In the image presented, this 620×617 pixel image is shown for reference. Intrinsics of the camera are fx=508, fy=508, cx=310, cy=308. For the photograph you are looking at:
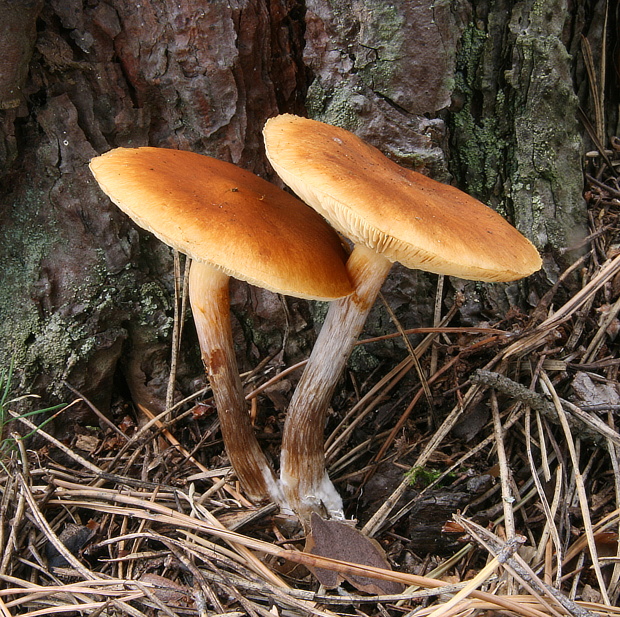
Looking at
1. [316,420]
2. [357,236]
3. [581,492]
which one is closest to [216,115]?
[357,236]

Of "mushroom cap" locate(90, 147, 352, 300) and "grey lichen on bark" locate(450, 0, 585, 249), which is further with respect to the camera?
"grey lichen on bark" locate(450, 0, 585, 249)

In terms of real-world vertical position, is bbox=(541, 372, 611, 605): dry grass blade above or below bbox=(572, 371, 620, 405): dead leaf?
below

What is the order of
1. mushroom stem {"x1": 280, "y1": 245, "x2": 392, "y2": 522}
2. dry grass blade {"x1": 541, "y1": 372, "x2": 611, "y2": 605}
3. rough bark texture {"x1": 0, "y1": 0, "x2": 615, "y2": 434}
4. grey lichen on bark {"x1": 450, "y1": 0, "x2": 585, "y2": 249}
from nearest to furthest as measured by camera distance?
dry grass blade {"x1": 541, "y1": 372, "x2": 611, "y2": 605}, mushroom stem {"x1": 280, "y1": 245, "x2": 392, "y2": 522}, rough bark texture {"x1": 0, "y1": 0, "x2": 615, "y2": 434}, grey lichen on bark {"x1": 450, "y1": 0, "x2": 585, "y2": 249}

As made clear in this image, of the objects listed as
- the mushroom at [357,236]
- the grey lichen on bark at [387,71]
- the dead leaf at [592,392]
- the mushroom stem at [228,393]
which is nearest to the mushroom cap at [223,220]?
the mushroom at [357,236]

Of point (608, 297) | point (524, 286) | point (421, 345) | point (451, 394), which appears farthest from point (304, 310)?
point (608, 297)

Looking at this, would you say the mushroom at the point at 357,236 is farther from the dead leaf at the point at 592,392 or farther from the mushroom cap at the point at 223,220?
the dead leaf at the point at 592,392

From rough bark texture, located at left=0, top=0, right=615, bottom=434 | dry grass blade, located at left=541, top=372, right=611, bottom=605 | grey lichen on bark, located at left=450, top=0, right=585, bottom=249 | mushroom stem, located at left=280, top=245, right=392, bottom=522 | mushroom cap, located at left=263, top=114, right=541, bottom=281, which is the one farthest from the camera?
grey lichen on bark, located at left=450, top=0, right=585, bottom=249

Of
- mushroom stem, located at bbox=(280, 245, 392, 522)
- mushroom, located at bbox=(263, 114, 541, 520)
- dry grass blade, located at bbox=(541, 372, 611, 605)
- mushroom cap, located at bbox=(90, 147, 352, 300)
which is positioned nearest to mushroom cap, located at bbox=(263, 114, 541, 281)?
mushroom, located at bbox=(263, 114, 541, 520)

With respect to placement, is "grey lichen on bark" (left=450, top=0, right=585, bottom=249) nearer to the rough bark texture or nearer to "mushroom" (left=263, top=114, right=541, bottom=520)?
the rough bark texture
